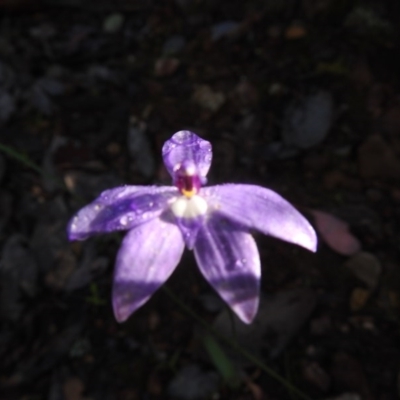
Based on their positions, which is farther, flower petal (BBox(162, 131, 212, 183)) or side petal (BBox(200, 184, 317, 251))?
flower petal (BBox(162, 131, 212, 183))

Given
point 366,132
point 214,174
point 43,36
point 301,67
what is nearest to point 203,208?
point 214,174

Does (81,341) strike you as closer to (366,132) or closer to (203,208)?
(203,208)

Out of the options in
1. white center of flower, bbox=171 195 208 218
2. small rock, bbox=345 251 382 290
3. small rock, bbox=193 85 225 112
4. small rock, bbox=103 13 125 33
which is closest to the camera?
white center of flower, bbox=171 195 208 218

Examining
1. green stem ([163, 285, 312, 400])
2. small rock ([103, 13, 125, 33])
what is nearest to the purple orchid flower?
green stem ([163, 285, 312, 400])

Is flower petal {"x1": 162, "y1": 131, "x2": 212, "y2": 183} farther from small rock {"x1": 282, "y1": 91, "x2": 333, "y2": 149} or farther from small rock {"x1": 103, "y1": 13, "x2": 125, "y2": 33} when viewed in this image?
small rock {"x1": 103, "y1": 13, "x2": 125, "y2": 33}

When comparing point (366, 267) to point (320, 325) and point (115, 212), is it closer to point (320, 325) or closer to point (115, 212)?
point (320, 325)

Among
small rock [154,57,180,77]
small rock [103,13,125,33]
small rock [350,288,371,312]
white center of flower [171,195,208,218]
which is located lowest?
small rock [350,288,371,312]

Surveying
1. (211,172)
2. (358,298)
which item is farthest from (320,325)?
(211,172)
